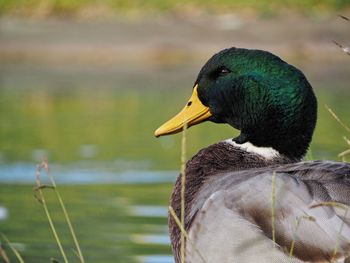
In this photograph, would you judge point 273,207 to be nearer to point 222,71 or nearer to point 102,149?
point 222,71

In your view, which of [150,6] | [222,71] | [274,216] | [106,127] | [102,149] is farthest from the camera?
[150,6]

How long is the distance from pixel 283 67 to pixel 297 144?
1.03 feet

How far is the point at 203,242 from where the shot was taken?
188 inches

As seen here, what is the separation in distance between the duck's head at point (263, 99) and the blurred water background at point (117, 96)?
1672mm

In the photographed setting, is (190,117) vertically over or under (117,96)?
over

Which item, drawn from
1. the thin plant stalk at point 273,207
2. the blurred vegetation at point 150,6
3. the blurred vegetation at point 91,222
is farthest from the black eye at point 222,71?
the blurred vegetation at point 150,6

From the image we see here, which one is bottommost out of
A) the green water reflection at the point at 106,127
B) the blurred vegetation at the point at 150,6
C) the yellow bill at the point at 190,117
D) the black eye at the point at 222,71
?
the green water reflection at the point at 106,127

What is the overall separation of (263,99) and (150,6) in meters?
13.4

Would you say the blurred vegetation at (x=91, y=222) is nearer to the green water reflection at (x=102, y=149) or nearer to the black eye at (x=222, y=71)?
the green water reflection at (x=102, y=149)

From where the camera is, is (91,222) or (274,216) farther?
(91,222)

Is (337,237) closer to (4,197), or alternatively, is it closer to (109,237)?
(109,237)

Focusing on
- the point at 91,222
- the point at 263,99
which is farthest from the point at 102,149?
the point at 263,99

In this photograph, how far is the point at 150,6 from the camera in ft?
61.0

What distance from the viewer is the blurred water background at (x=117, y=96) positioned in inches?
315
